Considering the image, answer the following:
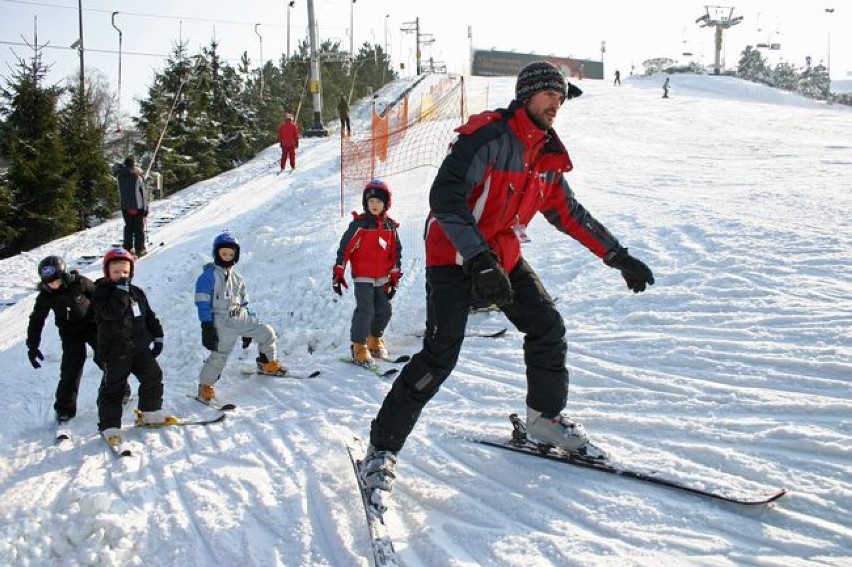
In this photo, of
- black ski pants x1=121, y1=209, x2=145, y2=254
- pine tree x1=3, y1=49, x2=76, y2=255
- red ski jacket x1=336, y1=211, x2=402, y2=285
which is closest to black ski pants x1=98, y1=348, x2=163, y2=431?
red ski jacket x1=336, y1=211, x2=402, y2=285

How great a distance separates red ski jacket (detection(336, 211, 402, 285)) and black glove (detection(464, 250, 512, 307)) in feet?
10.5

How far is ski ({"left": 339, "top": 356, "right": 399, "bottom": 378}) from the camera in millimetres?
5410

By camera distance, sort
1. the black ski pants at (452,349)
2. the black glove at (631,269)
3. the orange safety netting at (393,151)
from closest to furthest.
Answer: the black ski pants at (452,349)
the black glove at (631,269)
the orange safety netting at (393,151)

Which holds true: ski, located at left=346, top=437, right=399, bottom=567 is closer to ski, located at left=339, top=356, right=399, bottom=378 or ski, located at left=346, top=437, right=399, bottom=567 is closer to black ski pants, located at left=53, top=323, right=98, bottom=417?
ski, located at left=339, top=356, right=399, bottom=378

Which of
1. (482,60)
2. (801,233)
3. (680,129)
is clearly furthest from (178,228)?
(482,60)

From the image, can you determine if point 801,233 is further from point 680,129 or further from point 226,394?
point 680,129

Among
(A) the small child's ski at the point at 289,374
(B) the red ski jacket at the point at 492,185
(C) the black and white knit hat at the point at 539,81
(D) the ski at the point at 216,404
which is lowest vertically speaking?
(D) the ski at the point at 216,404

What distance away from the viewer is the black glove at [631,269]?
3.37m

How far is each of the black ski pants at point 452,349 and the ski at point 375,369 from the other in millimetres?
2151

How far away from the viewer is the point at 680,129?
20.6 metres

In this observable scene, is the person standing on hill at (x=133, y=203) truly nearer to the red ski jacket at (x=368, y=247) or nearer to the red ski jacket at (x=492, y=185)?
the red ski jacket at (x=368, y=247)

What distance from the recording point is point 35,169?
A: 19.2 meters

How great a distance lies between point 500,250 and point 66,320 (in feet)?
12.6

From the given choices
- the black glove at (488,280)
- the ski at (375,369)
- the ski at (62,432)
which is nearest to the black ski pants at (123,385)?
the ski at (62,432)
